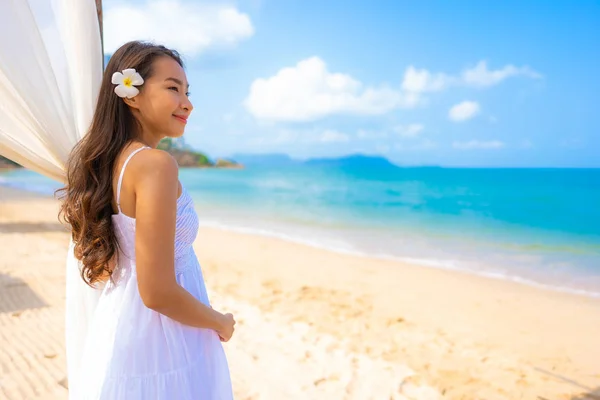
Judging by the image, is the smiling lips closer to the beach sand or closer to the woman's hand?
the woman's hand

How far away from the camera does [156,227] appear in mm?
1060

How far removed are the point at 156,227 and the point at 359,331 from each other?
375 centimetres

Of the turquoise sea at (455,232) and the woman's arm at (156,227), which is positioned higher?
the woman's arm at (156,227)

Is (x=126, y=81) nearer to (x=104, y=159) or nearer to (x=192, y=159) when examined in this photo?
(x=104, y=159)

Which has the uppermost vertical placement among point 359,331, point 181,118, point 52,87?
point 52,87

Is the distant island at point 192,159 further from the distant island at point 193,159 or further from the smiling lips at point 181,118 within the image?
the smiling lips at point 181,118

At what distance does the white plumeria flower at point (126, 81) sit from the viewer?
1.19m

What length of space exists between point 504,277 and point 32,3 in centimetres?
741

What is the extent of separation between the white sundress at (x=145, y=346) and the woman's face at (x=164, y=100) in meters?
0.21

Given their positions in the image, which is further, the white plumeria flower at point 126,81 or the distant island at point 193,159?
the distant island at point 193,159

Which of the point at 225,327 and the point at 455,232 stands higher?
the point at 225,327

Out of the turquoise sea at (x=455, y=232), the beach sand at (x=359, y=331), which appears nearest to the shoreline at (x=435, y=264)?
the turquoise sea at (x=455, y=232)

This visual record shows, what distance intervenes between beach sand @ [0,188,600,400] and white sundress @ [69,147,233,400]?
6.42 feet

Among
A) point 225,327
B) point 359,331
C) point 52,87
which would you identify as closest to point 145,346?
point 225,327
